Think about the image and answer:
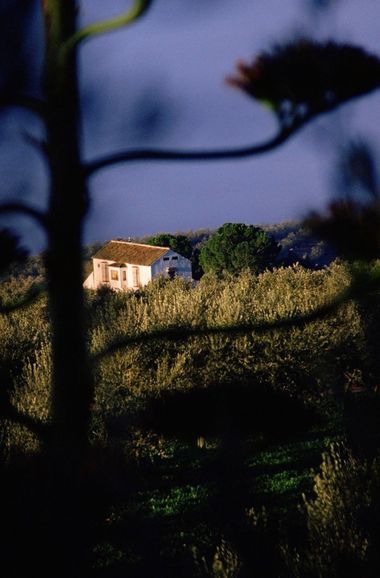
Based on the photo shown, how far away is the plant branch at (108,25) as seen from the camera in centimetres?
272

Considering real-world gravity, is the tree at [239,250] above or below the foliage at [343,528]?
above

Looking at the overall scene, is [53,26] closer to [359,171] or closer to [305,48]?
[305,48]

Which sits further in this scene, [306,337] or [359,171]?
[306,337]

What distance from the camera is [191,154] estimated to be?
109 inches

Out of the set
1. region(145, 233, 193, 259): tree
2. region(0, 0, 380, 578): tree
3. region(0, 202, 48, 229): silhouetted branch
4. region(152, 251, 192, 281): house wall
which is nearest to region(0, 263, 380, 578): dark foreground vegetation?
region(0, 0, 380, 578): tree

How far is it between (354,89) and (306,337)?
582 inches

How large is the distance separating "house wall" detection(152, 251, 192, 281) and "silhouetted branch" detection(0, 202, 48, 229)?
92.8ft

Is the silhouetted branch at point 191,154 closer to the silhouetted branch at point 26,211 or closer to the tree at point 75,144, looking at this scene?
the tree at point 75,144

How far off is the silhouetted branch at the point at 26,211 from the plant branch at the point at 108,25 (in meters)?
0.57

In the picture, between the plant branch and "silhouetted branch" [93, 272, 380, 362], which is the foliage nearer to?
"silhouetted branch" [93, 272, 380, 362]

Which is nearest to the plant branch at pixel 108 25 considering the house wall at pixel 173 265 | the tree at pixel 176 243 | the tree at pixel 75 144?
the tree at pixel 75 144

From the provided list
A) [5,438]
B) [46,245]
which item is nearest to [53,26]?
[46,245]

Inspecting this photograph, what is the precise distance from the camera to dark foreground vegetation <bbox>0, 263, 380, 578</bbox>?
4508 mm

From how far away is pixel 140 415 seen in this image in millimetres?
7887
